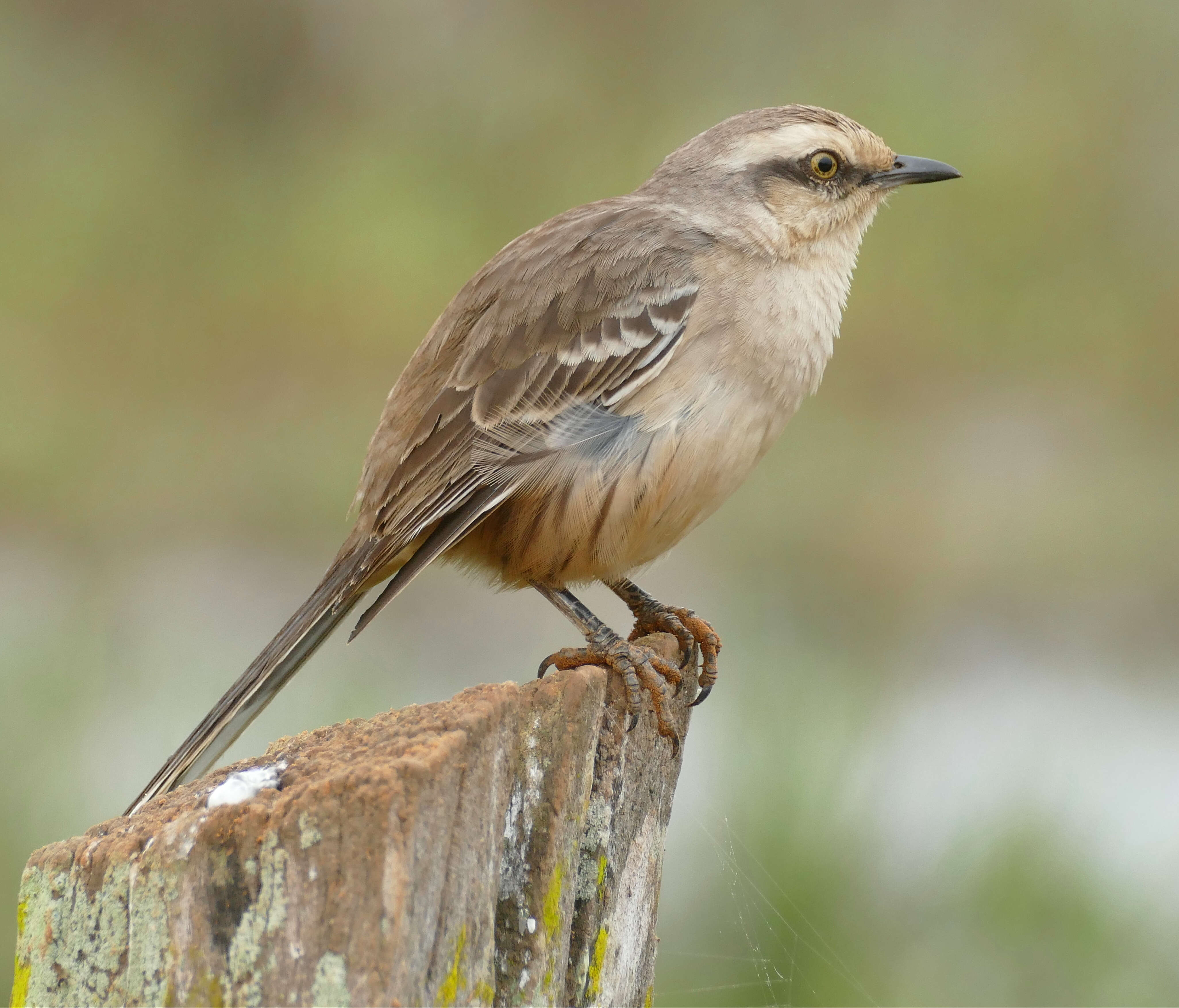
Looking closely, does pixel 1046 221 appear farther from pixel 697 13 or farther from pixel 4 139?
pixel 4 139

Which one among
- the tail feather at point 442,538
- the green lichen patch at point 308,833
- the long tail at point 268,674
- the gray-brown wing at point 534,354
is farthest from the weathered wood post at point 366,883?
the gray-brown wing at point 534,354

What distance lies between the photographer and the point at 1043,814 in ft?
17.1

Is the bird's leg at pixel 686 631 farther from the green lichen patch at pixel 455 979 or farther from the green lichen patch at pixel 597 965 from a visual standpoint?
the green lichen patch at pixel 455 979

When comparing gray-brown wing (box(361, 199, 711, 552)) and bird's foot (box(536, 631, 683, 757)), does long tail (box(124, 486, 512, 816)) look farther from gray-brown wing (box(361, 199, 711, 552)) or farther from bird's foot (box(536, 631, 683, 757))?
bird's foot (box(536, 631, 683, 757))

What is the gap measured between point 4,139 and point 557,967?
10600mm

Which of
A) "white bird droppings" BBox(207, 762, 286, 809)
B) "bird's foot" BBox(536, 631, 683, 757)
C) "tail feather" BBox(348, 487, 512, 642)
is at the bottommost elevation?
"white bird droppings" BBox(207, 762, 286, 809)

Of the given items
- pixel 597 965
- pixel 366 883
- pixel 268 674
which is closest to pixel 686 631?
pixel 268 674

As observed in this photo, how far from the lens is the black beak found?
4699 millimetres

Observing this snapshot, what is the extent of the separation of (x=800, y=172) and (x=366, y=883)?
3463 millimetres

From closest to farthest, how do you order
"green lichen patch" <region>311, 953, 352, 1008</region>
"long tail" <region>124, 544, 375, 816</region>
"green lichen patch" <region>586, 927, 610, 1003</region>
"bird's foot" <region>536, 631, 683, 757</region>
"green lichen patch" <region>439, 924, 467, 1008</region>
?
"green lichen patch" <region>311, 953, 352, 1008</region> → "green lichen patch" <region>439, 924, 467, 1008</region> → "green lichen patch" <region>586, 927, 610, 1003</region> → "bird's foot" <region>536, 631, 683, 757</region> → "long tail" <region>124, 544, 375, 816</region>

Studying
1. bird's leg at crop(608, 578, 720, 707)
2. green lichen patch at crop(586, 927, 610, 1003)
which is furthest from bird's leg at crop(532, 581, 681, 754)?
green lichen patch at crop(586, 927, 610, 1003)

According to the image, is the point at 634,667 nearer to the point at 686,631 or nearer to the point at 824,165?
the point at 686,631

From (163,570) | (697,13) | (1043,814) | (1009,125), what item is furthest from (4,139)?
(1043,814)

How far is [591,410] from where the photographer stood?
13.1 feet
